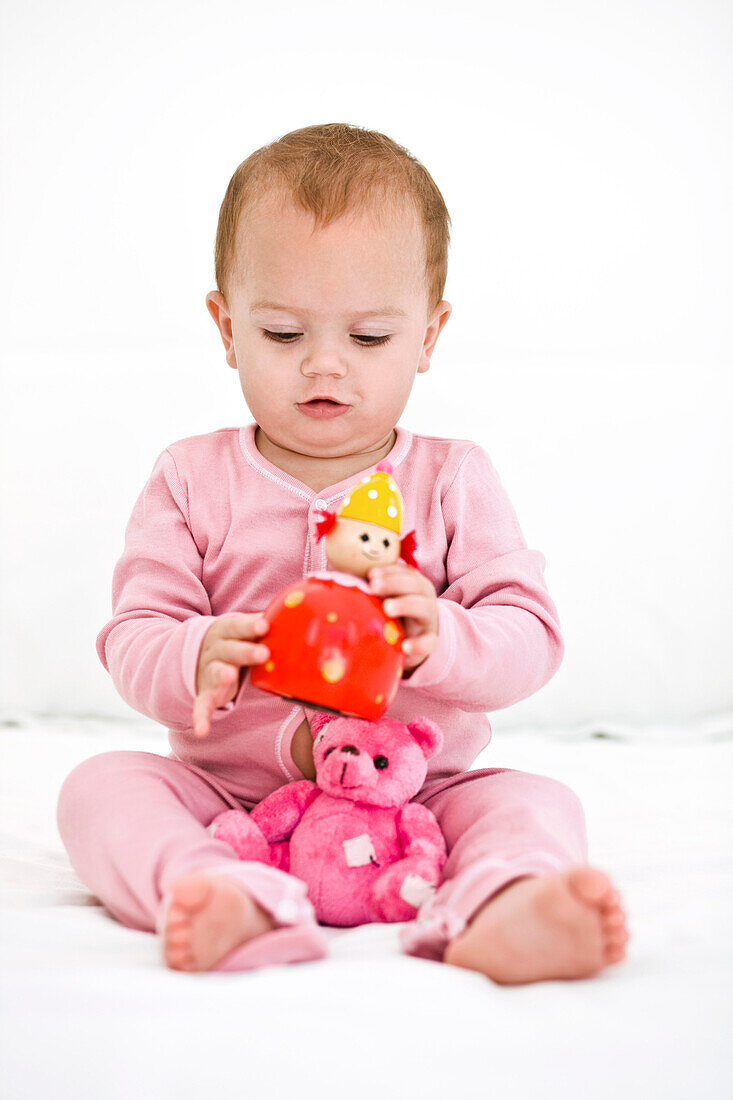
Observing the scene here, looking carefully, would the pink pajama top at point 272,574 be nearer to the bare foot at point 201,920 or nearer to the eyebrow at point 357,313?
the eyebrow at point 357,313

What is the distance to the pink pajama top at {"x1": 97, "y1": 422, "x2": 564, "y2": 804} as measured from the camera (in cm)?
109

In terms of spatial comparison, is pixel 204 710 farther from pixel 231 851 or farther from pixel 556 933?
pixel 556 933

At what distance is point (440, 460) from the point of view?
1.28m

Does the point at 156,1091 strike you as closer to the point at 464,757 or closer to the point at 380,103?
the point at 464,757

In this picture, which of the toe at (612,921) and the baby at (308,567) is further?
the baby at (308,567)

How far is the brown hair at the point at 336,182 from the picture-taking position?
1.13 m

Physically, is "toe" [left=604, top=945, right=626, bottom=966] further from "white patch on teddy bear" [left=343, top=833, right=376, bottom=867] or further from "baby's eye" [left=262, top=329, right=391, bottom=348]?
"baby's eye" [left=262, top=329, right=391, bottom=348]

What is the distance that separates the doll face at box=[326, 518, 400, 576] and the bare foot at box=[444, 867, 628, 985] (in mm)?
284


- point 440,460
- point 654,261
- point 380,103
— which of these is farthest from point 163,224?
point 440,460

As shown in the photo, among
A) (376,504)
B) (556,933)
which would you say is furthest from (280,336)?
(556,933)

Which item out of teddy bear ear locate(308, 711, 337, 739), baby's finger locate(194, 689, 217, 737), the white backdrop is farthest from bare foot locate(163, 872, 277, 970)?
the white backdrop

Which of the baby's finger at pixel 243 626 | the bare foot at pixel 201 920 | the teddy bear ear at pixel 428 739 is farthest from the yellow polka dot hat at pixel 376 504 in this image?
the bare foot at pixel 201 920

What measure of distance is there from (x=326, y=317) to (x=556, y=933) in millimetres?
631

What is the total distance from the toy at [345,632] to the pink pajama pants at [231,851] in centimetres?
14
